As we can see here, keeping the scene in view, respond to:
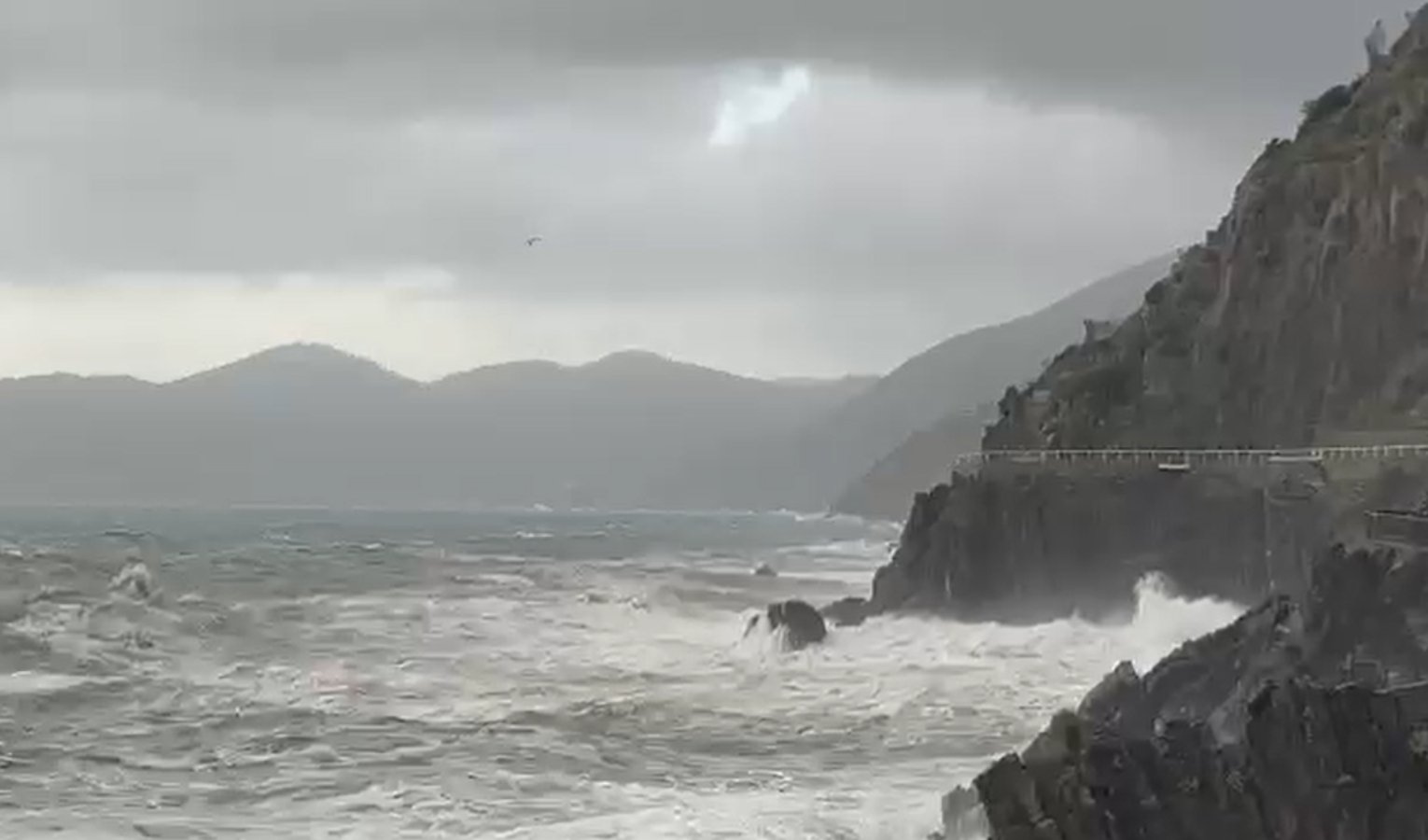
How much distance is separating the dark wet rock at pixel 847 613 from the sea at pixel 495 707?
94 cm

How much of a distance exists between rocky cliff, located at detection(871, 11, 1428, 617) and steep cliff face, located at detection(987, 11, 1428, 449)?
0.23 feet

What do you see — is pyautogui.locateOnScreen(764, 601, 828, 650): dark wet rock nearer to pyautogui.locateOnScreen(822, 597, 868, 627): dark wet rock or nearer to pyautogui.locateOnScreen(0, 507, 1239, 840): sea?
pyautogui.locateOnScreen(0, 507, 1239, 840): sea

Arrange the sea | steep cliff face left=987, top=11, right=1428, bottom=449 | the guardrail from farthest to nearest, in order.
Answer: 1. steep cliff face left=987, top=11, right=1428, bottom=449
2. the guardrail
3. the sea

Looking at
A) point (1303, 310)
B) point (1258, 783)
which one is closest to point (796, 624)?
point (1303, 310)

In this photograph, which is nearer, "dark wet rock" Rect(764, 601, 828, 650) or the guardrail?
the guardrail

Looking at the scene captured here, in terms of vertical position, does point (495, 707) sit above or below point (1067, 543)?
below

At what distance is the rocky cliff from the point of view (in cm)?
5053

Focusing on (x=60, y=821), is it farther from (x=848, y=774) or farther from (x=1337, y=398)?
(x=1337, y=398)

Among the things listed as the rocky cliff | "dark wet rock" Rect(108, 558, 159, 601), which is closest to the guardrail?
the rocky cliff

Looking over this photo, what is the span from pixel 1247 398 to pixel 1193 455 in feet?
9.17

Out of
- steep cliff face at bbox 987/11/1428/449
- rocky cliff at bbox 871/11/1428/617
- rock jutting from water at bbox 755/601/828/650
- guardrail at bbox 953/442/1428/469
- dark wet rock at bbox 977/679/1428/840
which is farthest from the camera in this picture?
steep cliff face at bbox 987/11/1428/449

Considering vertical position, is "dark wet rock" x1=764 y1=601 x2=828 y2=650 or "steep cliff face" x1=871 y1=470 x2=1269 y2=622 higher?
"steep cliff face" x1=871 y1=470 x2=1269 y2=622

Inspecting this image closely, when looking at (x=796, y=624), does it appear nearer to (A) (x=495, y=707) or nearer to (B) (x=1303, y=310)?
(A) (x=495, y=707)

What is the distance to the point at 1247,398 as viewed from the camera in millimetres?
57875
